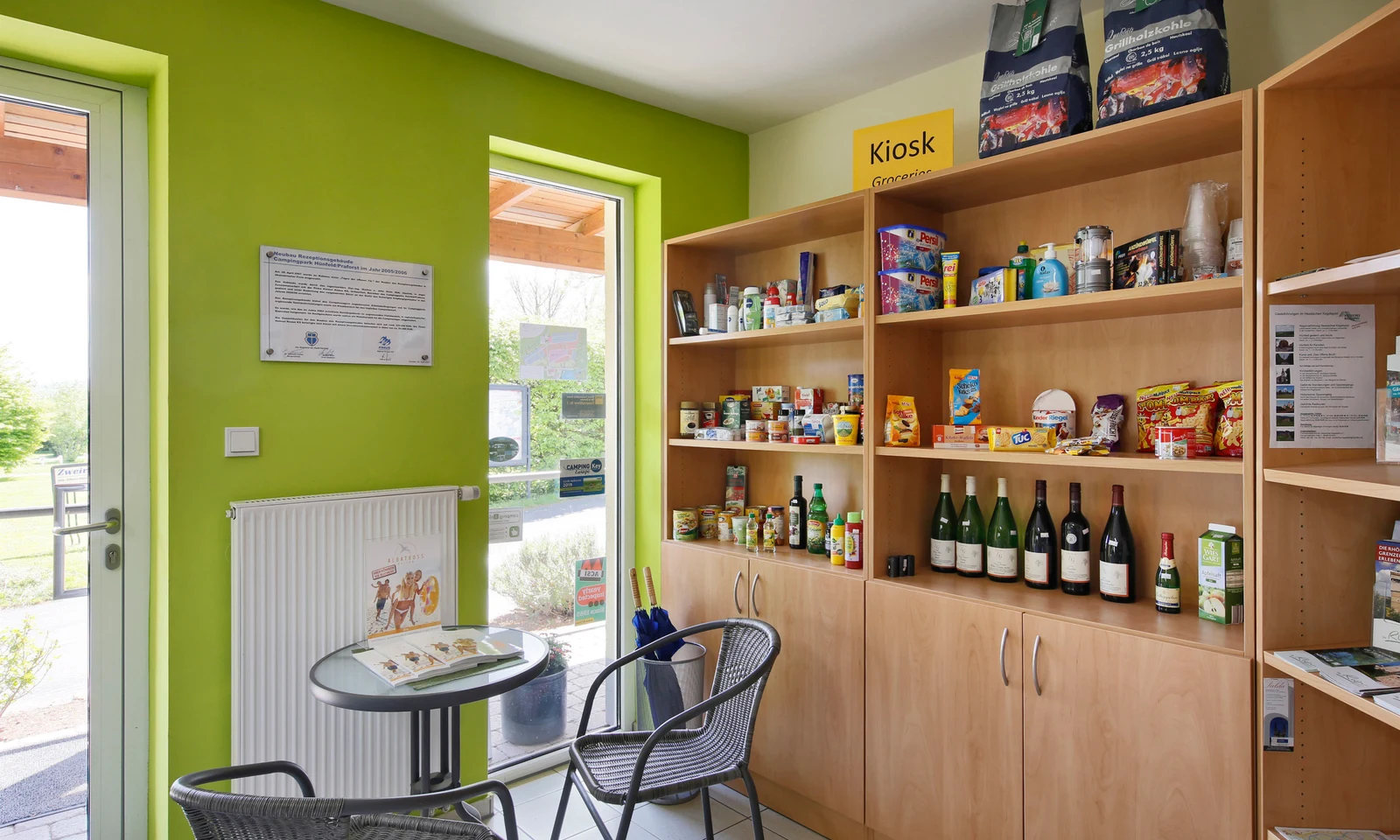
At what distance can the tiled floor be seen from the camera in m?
2.50

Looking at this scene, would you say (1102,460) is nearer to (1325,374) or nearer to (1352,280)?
(1325,374)

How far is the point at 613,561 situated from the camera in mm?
3209

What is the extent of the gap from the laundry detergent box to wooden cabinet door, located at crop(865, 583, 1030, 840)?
0.45 m

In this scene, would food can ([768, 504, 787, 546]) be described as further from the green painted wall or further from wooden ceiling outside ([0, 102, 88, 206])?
wooden ceiling outside ([0, 102, 88, 206])

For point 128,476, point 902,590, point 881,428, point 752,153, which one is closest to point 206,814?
point 128,476

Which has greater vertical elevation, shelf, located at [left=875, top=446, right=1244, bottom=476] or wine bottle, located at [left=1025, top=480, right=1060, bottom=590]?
shelf, located at [left=875, top=446, right=1244, bottom=476]

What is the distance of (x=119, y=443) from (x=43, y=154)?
823mm

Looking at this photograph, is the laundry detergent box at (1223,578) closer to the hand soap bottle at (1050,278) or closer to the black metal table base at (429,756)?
the hand soap bottle at (1050,278)

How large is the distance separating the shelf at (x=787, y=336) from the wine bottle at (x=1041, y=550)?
0.75 meters

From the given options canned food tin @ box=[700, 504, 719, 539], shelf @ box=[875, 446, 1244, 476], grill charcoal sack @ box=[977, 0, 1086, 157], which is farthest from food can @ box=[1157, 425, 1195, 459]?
canned food tin @ box=[700, 504, 719, 539]

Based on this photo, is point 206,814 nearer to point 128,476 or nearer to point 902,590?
point 128,476

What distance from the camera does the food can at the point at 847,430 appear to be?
8.09 ft

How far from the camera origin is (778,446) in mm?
2678

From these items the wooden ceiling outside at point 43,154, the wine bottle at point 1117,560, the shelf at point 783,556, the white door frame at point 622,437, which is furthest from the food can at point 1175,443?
the wooden ceiling outside at point 43,154
